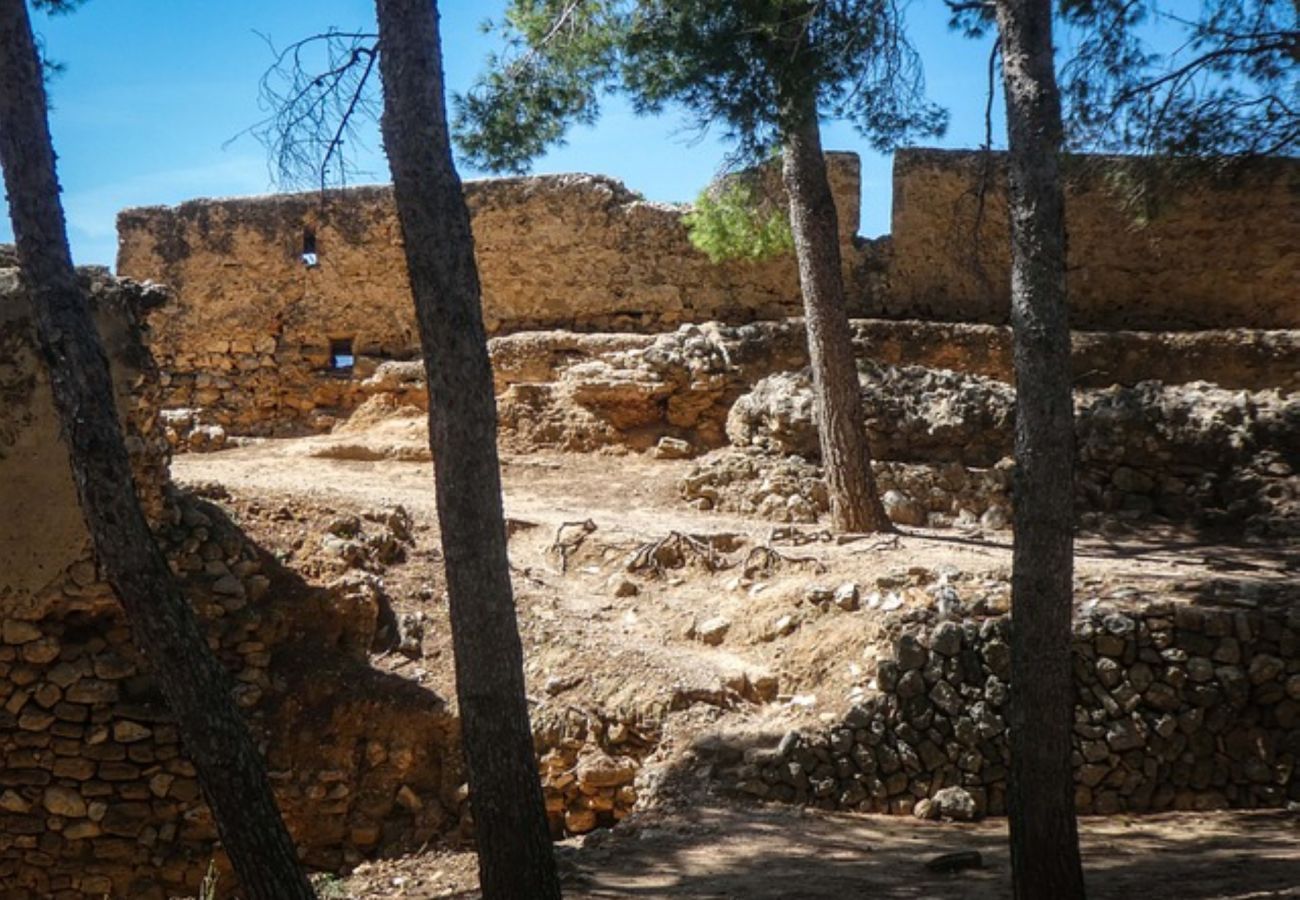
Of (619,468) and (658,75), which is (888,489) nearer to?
(619,468)

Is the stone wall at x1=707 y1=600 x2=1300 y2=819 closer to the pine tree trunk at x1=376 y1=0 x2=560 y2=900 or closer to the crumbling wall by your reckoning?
the pine tree trunk at x1=376 y1=0 x2=560 y2=900

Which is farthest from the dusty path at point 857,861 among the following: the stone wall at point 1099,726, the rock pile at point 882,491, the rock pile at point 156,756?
the rock pile at point 882,491

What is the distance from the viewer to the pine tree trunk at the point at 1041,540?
5.28 m

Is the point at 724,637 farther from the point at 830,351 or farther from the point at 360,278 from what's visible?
the point at 360,278

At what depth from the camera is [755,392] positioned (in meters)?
12.6

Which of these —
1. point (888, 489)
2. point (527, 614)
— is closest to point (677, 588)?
point (527, 614)

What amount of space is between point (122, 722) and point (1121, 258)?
1158 cm

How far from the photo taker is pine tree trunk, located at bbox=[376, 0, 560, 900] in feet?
16.4

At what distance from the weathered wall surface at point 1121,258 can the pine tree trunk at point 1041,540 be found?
9.09 m

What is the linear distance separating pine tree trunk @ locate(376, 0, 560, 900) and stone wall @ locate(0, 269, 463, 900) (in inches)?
116

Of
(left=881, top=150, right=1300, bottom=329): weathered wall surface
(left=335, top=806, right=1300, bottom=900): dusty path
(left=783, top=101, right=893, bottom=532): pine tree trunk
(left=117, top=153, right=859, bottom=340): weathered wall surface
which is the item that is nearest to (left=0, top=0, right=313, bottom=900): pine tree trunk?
(left=335, top=806, right=1300, bottom=900): dusty path

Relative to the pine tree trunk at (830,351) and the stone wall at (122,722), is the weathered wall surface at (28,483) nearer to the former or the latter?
the stone wall at (122,722)

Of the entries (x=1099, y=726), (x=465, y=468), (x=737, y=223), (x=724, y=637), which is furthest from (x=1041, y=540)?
(x=737, y=223)

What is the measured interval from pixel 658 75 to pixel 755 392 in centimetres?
459
